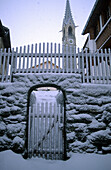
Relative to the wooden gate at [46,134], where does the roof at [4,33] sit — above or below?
above

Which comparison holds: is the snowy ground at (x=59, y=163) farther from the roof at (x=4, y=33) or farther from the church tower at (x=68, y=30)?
the church tower at (x=68, y=30)

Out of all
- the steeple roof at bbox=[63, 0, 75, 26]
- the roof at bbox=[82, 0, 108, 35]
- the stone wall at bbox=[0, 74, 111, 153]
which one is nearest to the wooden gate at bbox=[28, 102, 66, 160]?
the stone wall at bbox=[0, 74, 111, 153]

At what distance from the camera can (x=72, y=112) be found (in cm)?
388

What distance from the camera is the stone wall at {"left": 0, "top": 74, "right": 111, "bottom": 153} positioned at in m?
3.63

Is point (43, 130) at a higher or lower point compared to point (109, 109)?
lower

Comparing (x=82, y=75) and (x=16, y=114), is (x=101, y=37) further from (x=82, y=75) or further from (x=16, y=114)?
(x=16, y=114)

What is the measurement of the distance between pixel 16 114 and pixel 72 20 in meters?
43.1

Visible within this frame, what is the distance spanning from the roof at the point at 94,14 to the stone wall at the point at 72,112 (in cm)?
579

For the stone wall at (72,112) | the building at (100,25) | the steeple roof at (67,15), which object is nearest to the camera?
the stone wall at (72,112)

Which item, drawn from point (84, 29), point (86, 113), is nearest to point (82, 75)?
point (86, 113)

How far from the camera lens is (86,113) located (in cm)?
391

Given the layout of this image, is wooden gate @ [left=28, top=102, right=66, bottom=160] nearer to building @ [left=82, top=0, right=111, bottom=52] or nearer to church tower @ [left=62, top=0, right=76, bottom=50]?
building @ [left=82, top=0, right=111, bottom=52]

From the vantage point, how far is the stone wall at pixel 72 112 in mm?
3631

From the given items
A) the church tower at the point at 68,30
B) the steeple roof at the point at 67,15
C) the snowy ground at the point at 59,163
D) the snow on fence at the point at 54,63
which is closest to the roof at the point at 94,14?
the snow on fence at the point at 54,63
